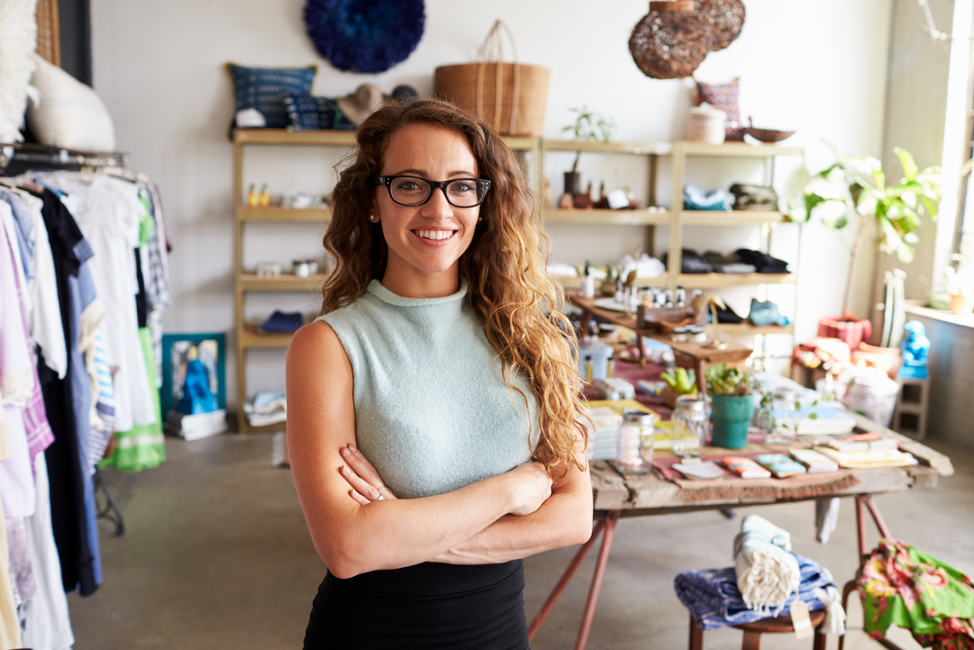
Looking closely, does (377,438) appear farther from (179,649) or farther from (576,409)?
(179,649)

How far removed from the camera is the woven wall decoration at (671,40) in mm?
2963

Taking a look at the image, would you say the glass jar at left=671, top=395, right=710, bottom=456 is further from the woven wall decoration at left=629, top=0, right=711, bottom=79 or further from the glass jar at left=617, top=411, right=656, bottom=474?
the woven wall decoration at left=629, top=0, right=711, bottom=79

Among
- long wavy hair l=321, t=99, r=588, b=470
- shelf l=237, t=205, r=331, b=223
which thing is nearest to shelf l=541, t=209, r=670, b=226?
shelf l=237, t=205, r=331, b=223

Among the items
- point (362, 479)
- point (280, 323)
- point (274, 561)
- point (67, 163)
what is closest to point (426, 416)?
point (362, 479)

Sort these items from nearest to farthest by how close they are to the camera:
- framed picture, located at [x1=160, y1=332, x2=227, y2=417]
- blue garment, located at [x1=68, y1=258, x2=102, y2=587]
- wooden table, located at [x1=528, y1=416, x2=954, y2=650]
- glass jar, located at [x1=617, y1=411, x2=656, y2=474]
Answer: wooden table, located at [x1=528, y1=416, x2=954, y2=650] → glass jar, located at [x1=617, y1=411, x2=656, y2=474] → blue garment, located at [x1=68, y1=258, x2=102, y2=587] → framed picture, located at [x1=160, y1=332, x2=227, y2=417]

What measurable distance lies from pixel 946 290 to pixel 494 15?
3738 millimetres

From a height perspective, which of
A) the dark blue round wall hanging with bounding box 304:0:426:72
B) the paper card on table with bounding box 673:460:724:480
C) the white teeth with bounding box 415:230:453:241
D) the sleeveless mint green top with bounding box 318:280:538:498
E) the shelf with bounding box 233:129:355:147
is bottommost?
the paper card on table with bounding box 673:460:724:480

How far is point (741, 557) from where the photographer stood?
2.13m

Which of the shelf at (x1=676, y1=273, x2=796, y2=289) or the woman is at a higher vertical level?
the woman

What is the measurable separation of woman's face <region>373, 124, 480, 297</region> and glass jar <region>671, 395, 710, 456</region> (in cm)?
143

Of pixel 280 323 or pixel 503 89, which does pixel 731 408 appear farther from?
pixel 280 323

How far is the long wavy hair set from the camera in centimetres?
134

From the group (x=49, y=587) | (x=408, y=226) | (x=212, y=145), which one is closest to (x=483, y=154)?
(x=408, y=226)

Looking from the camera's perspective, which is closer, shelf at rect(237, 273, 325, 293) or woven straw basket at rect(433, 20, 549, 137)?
woven straw basket at rect(433, 20, 549, 137)
